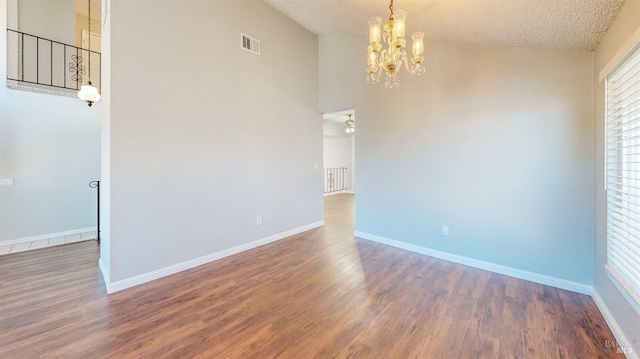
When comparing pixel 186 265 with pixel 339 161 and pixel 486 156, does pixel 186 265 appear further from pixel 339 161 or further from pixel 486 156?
pixel 339 161

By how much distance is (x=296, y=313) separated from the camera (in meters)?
2.27

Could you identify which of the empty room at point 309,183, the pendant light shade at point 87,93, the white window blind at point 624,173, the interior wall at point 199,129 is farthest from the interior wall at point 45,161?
the white window blind at point 624,173

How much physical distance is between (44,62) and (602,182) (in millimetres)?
8434

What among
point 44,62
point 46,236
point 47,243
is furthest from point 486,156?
point 44,62

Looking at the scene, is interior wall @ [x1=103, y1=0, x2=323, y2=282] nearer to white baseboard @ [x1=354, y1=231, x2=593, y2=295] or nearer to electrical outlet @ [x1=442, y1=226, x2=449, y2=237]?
white baseboard @ [x1=354, y1=231, x2=593, y2=295]

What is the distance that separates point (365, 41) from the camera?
422 cm

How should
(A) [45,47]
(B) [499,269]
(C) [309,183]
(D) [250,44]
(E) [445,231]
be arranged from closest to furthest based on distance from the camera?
(B) [499,269], (E) [445,231], (D) [250,44], (A) [45,47], (C) [309,183]

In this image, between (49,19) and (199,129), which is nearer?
(199,129)

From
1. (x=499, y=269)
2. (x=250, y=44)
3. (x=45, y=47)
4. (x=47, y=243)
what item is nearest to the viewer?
(x=499, y=269)

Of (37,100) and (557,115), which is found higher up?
(37,100)

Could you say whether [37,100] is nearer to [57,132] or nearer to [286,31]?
[57,132]

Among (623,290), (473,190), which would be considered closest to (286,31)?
(473,190)

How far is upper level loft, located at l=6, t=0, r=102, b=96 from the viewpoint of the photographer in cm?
429

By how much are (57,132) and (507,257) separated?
23.4 feet
